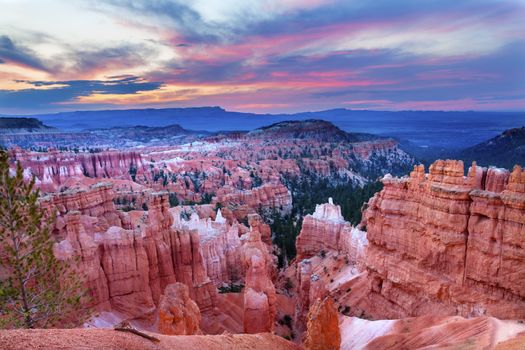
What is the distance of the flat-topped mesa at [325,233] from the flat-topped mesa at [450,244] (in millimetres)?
8285

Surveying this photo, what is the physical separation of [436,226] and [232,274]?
72.0 feet

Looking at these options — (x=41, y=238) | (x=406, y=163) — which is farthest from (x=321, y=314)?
(x=406, y=163)

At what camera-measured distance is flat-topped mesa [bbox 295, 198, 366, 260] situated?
30.4 meters

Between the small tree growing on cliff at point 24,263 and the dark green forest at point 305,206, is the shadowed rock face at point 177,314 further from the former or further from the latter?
the dark green forest at point 305,206

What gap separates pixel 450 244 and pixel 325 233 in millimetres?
16024

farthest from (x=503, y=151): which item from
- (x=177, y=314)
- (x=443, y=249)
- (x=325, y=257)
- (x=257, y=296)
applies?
(x=177, y=314)

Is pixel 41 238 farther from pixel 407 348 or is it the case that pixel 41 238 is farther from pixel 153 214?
pixel 407 348

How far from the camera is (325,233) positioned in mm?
32562

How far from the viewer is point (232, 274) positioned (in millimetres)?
35156

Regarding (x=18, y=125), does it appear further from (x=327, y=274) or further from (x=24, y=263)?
(x=24, y=263)

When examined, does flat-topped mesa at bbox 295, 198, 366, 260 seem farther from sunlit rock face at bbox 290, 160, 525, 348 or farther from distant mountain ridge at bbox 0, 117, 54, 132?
distant mountain ridge at bbox 0, 117, 54, 132

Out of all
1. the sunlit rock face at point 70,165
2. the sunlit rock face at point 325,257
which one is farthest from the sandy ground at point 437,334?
the sunlit rock face at point 70,165

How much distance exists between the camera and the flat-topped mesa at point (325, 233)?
99.6ft

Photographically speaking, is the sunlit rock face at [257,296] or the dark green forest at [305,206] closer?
the sunlit rock face at [257,296]
